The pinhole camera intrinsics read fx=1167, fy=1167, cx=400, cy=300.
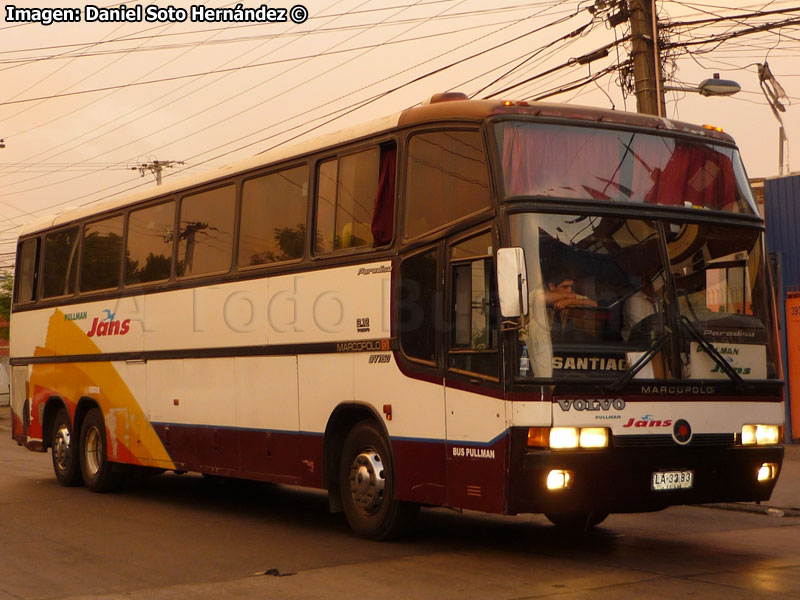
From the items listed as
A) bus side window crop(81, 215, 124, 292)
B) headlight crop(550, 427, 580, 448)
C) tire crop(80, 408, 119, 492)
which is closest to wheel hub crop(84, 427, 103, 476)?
tire crop(80, 408, 119, 492)

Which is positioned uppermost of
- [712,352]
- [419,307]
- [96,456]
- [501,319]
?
[419,307]

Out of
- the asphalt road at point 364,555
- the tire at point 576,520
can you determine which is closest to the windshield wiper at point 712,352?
the asphalt road at point 364,555

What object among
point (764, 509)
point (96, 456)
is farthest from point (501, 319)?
point (96, 456)

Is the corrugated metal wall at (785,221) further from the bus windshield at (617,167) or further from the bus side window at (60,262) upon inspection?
the bus side window at (60,262)

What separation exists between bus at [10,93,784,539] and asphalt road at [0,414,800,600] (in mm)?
492

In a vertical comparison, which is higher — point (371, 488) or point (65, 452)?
point (65, 452)

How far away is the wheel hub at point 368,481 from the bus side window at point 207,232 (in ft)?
10.6

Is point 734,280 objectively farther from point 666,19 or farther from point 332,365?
point 666,19

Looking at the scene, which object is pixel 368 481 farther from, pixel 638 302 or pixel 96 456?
pixel 96 456

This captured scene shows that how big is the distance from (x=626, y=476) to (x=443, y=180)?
9.37 ft

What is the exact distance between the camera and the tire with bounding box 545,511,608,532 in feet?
36.1

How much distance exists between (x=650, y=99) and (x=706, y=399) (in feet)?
29.4

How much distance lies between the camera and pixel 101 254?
16.0m

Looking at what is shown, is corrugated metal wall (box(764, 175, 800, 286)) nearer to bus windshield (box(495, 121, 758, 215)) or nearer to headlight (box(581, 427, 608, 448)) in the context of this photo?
bus windshield (box(495, 121, 758, 215))
